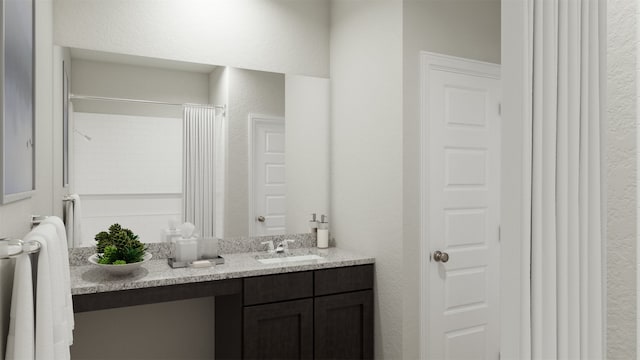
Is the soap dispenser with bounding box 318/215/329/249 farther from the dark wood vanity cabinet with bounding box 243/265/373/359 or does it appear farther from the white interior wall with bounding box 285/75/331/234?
the dark wood vanity cabinet with bounding box 243/265/373/359

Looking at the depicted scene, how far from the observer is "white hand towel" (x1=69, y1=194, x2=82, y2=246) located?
238 cm

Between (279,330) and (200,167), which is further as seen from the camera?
(200,167)

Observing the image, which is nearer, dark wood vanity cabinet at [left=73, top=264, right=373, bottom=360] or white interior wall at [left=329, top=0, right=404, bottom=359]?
dark wood vanity cabinet at [left=73, top=264, right=373, bottom=360]

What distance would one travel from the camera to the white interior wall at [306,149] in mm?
2922

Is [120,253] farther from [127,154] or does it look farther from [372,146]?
[372,146]

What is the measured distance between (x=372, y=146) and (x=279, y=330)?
118cm

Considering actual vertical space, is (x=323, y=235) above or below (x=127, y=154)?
below

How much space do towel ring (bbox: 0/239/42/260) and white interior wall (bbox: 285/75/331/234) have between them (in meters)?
2.00

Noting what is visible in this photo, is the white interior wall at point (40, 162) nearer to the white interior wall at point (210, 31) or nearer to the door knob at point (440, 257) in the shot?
the white interior wall at point (210, 31)

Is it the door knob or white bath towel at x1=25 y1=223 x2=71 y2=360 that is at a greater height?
white bath towel at x1=25 y1=223 x2=71 y2=360

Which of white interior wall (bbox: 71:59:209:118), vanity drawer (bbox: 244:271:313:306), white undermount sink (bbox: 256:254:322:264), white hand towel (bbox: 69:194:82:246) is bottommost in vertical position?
vanity drawer (bbox: 244:271:313:306)

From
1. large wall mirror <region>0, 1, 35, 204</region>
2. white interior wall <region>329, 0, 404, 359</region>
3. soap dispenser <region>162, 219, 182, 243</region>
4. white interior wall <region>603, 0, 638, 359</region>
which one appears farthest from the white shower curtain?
soap dispenser <region>162, 219, 182, 243</region>

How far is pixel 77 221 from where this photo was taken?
2389 mm

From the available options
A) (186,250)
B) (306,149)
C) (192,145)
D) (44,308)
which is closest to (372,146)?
(306,149)
